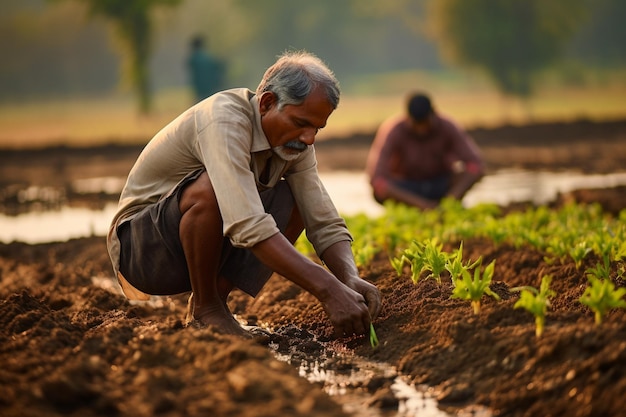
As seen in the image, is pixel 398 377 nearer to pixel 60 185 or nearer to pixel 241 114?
pixel 241 114

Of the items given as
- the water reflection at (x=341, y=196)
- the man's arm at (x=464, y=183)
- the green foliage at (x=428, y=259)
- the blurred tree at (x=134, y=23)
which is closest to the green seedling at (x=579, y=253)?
the green foliage at (x=428, y=259)

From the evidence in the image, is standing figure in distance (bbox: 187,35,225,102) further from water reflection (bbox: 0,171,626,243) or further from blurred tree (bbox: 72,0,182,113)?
blurred tree (bbox: 72,0,182,113)

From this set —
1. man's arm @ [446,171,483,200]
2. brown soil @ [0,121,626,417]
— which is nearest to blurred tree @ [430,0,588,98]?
man's arm @ [446,171,483,200]

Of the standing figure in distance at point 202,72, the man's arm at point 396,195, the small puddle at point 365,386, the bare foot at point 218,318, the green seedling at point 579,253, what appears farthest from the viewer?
the standing figure in distance at point 202,72

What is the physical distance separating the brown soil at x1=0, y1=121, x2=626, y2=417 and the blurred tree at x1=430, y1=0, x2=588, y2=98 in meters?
30.4

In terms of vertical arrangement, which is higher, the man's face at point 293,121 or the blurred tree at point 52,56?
the man's face at point 293,121

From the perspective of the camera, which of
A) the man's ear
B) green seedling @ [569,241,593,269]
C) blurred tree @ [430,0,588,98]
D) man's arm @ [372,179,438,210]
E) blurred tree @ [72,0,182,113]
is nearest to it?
the man's ear

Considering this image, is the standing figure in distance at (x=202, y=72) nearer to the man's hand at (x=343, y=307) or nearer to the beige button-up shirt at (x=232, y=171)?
the beige button-up shirt at (x=232, y=171)

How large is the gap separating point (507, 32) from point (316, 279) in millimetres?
32352

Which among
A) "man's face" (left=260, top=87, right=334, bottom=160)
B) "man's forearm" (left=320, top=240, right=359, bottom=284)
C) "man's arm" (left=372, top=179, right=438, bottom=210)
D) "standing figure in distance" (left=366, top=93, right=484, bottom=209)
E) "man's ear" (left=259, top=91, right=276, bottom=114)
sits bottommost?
"man's arm" (left=372, top=179, right=438, bottom=210)

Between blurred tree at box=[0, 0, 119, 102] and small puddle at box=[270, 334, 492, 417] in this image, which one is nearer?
small puddle at box=[270, 334, 492, 417]

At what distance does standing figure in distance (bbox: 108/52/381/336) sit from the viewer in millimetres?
3877

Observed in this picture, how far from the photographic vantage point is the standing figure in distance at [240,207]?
3.88 meters

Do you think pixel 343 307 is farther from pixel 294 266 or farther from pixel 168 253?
pixel 168 253
